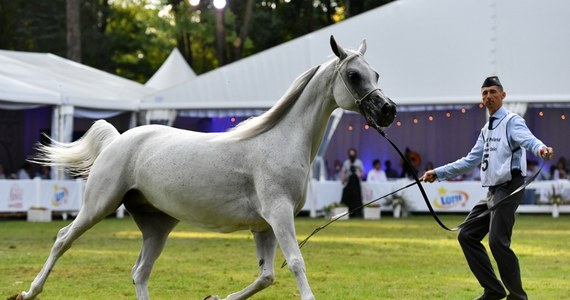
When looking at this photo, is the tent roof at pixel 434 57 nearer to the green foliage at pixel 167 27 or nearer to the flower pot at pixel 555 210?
the flower pot at pixel 555 210

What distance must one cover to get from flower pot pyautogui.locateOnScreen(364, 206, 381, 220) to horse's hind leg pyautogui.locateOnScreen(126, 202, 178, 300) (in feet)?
58.6

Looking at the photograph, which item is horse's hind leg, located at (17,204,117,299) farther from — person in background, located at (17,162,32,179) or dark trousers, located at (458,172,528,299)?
person in background, located at (17,162,32,179)

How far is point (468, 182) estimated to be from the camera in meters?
26.2

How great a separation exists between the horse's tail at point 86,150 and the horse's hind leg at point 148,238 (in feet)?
2.36

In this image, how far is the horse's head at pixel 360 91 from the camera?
24.4 feet

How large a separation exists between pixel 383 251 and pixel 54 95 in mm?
11461

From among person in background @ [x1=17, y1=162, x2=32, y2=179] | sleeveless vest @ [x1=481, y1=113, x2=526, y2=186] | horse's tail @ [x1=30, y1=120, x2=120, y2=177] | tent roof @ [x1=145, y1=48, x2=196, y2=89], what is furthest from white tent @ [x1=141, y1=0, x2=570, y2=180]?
sleeveless vest @ [x1=481, y1=113, x2=526, y2=186]


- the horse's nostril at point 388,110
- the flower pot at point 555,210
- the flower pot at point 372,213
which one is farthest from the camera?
the flower pot at point 372,213

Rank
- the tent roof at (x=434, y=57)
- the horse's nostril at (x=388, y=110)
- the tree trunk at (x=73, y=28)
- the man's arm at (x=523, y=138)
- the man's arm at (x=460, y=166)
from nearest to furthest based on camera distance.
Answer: the horse's nostril at (x=388, y=110) < the man's arm at (x=523, y=138) < the man's arm at (x=460, y=166) < the tent roof at (x=434, y=57) < the tree trunk at (x=73, y=28)

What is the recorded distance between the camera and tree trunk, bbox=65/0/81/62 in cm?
3575

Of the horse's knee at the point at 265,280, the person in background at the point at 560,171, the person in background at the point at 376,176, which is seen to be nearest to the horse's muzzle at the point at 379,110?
the horse's knee at the point at 265,280

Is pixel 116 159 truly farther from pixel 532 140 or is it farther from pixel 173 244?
pixel 173 244

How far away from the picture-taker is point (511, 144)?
8453 millimetres

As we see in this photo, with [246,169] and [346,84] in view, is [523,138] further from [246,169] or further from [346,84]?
[246,169]
